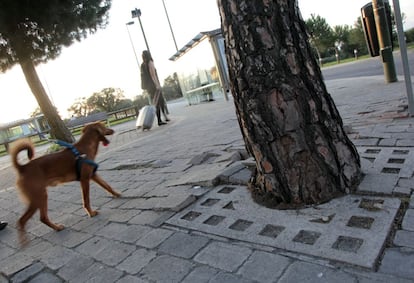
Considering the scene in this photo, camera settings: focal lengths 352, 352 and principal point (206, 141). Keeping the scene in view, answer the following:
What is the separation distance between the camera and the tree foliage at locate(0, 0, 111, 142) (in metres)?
9.67

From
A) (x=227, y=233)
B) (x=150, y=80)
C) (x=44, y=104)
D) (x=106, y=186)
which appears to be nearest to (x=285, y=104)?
(x=227, y=233)

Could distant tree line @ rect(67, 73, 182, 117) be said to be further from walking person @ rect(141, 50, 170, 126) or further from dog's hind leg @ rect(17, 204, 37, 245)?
dog's hind leg @ rect(17, 204, 37, 245)

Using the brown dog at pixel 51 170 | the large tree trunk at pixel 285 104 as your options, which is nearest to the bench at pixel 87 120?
the brown dog at pixel 51 170

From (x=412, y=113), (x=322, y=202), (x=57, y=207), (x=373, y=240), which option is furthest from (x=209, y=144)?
(x=373, y=240)

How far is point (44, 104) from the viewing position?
37.8ft

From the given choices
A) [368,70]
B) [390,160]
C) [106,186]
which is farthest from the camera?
[368,70]

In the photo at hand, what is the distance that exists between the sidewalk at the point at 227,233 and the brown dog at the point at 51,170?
289 mm

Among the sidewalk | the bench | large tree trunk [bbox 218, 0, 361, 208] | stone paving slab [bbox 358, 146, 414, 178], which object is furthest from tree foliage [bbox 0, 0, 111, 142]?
stone paving slab [bbox 358, 146, 414, 178]

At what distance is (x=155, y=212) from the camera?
3488 millimetres

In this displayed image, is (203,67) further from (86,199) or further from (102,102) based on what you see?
(102,102)

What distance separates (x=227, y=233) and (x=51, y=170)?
2093 millimetres

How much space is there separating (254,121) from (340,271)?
51.6 inches

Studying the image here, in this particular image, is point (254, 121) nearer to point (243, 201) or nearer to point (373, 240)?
point (243, 201)

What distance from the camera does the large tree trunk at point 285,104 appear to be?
2680 mm
